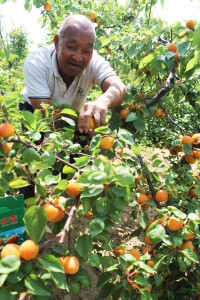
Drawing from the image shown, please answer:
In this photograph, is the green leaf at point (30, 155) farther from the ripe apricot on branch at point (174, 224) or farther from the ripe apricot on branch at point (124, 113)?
the ripe apricot on branch at point (124, 113)

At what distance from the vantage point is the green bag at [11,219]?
114cm

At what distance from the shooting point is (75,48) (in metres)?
2.04

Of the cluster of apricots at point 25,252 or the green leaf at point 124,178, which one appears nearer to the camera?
the cluster of apricots at point 25,252

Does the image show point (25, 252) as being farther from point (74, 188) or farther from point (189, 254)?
point (189, 254)

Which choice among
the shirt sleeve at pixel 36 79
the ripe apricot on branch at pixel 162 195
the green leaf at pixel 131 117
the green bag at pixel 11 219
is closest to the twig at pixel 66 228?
the green bag at pixel 11 219

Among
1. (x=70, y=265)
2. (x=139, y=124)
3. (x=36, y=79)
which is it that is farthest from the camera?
(x=36, y=79)

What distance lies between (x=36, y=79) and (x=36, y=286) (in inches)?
64.8

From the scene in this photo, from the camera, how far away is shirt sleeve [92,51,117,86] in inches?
89.1

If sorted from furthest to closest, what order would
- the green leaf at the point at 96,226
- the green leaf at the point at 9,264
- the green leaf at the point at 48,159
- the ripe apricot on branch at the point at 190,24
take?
the ripe apricot on branch at the point at 190,24 < the green leaf at the point at 48,159 < the green leaf at the point at 96,226 < the green leaf at the point at 9,264

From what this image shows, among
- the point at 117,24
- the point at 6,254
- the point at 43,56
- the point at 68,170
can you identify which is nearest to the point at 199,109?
the point at 43,56

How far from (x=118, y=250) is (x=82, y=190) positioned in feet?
1.79

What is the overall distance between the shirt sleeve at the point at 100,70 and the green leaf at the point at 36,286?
1.68 meters

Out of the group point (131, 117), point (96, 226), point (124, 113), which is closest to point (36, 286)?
point (96, 226)

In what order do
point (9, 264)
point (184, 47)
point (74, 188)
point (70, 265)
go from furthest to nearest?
1. point (184, 47)
2. point (74, 188)
3. point (70, 265)
4. point (9, 264)
